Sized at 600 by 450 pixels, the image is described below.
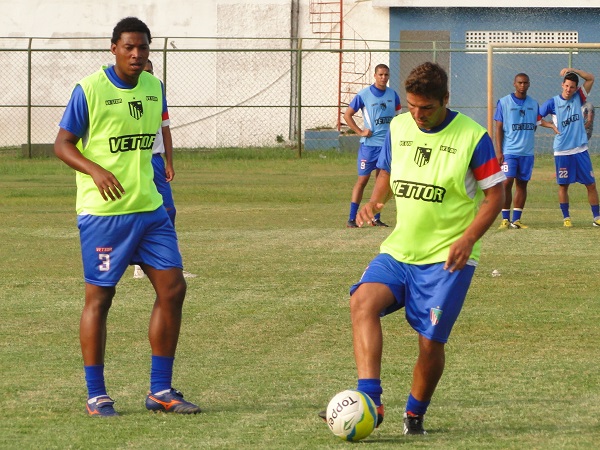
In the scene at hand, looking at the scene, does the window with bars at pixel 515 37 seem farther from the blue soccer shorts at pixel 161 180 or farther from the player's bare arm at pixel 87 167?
the player's bare arm at pixel 87 167

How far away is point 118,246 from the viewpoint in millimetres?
6668

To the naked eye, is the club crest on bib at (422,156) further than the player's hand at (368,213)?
No

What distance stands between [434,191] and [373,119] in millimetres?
11544

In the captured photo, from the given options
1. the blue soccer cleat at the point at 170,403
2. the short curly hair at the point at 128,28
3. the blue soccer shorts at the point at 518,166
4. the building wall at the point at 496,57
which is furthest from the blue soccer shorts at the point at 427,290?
the building wall at the point at 496,57

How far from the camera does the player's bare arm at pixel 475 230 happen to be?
5844mm

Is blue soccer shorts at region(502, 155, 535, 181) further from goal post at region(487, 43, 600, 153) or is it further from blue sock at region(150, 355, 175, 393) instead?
goal post at region(487, 43, 600, 153)

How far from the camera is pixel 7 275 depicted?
476 inches

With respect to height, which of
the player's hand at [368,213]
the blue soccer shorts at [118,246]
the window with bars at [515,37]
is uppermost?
the window with bars at [515,37]

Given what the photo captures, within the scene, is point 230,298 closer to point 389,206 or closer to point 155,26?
point 389,206

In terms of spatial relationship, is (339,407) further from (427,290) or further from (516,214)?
(516,214)

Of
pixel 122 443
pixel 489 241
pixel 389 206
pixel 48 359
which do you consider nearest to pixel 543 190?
pixel 389 206

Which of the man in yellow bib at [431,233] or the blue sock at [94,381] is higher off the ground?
the man in yellow bib at [431,233]

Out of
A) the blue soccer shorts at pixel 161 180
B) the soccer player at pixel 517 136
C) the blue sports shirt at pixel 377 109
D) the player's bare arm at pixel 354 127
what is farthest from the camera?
the blue sports shirt at pixel 377 109

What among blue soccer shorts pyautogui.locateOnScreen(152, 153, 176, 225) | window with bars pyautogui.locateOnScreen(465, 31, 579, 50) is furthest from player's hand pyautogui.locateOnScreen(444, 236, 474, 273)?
window with bars pyautogui.locateOnScreen(465, 31, 579, 50)
